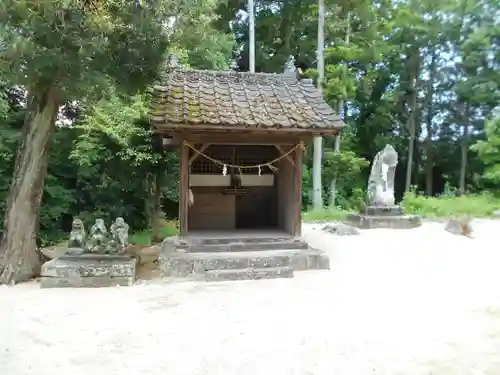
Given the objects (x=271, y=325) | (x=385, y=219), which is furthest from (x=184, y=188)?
(x=385, y=219)

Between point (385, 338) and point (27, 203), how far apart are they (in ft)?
18.9

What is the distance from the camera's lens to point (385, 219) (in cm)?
1252

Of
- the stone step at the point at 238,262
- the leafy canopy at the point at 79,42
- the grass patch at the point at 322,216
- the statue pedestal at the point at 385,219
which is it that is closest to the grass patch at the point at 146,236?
the stone step at the point at 238,262

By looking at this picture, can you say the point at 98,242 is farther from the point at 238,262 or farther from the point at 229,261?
the point at 238,262

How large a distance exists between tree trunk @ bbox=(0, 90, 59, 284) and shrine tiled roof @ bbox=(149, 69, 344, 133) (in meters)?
1.73

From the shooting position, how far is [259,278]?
270 inches

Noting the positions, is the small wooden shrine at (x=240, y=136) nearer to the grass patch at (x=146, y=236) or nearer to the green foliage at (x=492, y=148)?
the grass patch at (x=146, y=236)

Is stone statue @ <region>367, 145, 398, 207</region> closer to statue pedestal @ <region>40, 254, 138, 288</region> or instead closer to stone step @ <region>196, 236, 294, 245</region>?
A: stone step @ <region>196, 236, 294, 245</region>

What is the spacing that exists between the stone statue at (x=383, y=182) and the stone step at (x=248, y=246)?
243 inches

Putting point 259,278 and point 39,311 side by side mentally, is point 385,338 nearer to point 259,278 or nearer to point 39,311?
point 259,278

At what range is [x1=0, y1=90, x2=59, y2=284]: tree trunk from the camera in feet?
23.0

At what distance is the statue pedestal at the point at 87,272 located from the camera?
6.46 meters

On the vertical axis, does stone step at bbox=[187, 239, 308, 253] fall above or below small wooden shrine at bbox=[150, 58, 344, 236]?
below

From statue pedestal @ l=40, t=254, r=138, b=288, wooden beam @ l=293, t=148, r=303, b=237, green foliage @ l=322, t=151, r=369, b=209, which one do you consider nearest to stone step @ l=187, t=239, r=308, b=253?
wooden beam @ l=293, t=148, r=303, b=237
